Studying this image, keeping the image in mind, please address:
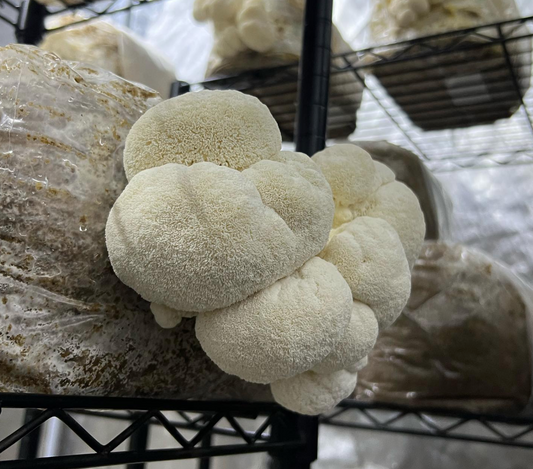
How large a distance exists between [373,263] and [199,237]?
0.45ft

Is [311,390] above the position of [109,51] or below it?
below

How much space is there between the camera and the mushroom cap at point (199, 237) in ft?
1.01

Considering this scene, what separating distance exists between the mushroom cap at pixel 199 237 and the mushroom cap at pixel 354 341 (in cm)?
7

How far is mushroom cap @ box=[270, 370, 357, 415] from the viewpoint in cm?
39

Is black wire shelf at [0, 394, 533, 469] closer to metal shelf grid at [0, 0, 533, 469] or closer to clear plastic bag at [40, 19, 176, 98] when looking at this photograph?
metal shelf grid at [0, 0, 533, 469]

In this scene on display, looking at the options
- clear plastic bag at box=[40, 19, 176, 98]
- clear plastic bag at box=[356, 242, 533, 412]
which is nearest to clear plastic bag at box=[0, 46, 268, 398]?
clear plastic bag at box=[40, 19, 176, 98]

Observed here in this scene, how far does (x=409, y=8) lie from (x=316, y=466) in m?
1.18

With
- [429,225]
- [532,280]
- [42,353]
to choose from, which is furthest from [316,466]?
[42,353]

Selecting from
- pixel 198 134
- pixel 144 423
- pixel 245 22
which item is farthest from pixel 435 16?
pixel 144 423

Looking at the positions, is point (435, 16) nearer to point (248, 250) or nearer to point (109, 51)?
point (109, 51)

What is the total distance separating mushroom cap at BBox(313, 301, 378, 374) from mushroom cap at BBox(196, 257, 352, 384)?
0.02 metres

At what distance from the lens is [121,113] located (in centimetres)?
41

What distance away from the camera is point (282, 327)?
0.32 m

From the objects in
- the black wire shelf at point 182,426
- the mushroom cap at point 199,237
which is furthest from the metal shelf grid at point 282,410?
the mushroom cap at point 199,237
